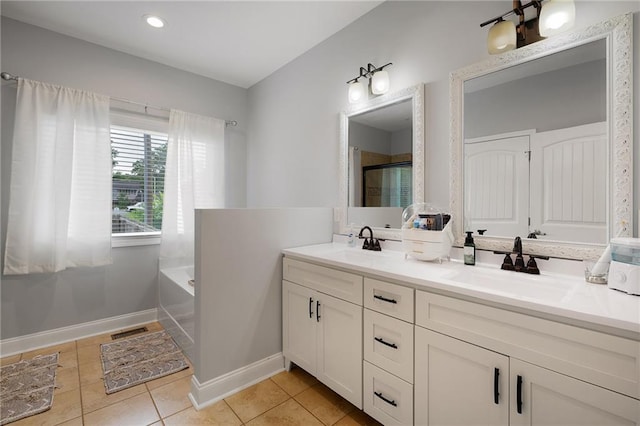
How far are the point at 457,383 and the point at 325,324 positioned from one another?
760 millimetres

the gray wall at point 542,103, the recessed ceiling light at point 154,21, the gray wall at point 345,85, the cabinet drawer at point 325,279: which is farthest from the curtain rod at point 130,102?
the gray wall at point 542,103

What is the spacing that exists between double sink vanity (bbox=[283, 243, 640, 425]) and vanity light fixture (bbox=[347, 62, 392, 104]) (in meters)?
1.18

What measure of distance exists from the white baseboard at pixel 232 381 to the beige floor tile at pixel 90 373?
74 centimetres

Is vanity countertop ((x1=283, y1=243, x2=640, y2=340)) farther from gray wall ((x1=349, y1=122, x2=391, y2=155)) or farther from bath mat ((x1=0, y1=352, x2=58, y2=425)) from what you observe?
bath mat ((x1=0, y1=352, x2=58, y2=425))

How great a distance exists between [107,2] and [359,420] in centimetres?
324

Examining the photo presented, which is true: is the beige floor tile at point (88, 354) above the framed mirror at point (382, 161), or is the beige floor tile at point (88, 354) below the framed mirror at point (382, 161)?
below

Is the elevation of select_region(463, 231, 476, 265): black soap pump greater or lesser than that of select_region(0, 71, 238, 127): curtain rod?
lesser

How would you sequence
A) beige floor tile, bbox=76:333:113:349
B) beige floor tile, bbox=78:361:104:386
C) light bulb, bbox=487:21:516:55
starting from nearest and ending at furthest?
1. light bulb, bbox=487:21:516:55
2. beige floor tile, bbox=78:361:104:386
3. beige floor tile, bbox=76:333:113:349

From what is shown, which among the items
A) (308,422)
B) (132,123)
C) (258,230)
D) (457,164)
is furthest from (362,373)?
(132,123)

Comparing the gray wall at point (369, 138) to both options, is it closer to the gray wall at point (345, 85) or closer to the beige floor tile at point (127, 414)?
the gray wall at point (345, 85)

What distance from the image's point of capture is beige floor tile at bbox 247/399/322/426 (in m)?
1.55

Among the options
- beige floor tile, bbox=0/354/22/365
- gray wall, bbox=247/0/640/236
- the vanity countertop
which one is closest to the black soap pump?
the vanity countertop

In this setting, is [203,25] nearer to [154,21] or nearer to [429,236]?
[154,21]

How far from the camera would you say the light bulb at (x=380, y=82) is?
1979mm
